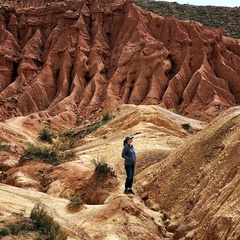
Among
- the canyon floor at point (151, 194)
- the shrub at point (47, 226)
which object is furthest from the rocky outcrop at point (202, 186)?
the shrub at point (47, 226)

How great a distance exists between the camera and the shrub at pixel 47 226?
796cm

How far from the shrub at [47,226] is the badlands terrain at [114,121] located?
0.12m

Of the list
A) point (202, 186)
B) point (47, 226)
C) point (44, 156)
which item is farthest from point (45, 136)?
point (47, 226)

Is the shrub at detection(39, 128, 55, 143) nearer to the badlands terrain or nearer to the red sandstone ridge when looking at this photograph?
the badlands terrain

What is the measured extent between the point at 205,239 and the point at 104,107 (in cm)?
3241

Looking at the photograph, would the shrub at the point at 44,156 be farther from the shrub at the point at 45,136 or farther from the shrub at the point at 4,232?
the shrub at the point at 45,136

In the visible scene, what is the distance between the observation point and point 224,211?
316 inches

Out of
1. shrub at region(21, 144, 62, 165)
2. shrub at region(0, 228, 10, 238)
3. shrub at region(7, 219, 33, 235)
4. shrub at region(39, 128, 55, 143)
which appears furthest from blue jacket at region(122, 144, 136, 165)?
shrub at region(39, 128, 55, 143)

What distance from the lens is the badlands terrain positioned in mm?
9578

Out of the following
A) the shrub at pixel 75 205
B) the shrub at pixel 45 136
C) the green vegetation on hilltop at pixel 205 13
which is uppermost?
the green vegetation on hilltop at pixel 205 13

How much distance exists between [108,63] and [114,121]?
19947mm

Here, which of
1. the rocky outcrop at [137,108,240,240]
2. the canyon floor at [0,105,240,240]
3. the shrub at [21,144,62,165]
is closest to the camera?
the rocky outcrop at [137,108,240,240]

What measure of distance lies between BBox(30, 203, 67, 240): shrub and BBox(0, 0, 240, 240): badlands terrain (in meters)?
0.12

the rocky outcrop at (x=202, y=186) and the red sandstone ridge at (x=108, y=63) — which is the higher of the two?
the rocky outcrop at (x=202, y=186)
